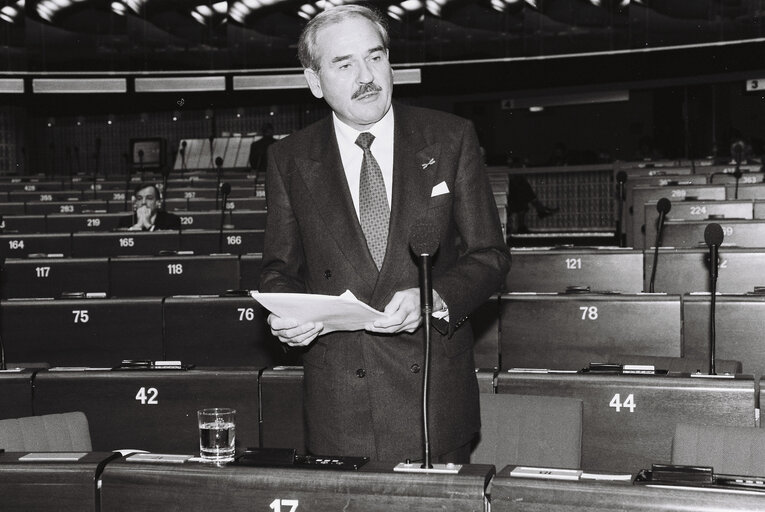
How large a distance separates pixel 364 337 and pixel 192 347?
299 cm

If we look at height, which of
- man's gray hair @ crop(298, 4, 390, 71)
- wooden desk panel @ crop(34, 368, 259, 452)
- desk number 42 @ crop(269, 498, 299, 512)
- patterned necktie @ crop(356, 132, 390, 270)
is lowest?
wooden desk panel @ crop(34, 368, 259, 452)

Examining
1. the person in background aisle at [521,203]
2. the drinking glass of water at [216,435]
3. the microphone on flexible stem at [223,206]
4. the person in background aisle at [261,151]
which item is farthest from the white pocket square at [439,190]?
the person in background aisle at [261,151]

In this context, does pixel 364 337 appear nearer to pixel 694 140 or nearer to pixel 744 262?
pixel 744 262

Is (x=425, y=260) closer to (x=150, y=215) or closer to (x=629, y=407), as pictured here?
(x=629, y=407)

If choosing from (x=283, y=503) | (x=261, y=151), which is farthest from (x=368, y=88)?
(x=261, y=151)

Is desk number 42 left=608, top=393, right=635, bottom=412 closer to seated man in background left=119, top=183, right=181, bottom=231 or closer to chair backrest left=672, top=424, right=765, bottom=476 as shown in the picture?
chair backrest left=672, top=424, right=765, bottom=476

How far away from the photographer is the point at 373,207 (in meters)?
1.96

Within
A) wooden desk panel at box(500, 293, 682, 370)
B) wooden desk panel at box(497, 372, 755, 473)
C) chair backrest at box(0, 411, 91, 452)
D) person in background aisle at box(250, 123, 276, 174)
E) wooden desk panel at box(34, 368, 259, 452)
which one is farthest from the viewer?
person in background aisle at box(250, 123, 276, 174)

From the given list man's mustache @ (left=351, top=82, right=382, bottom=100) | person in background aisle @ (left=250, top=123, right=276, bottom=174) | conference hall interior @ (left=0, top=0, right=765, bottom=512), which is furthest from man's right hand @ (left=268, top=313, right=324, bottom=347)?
person in background aisle @ (left=250, top=123, right=276, bottom=174)

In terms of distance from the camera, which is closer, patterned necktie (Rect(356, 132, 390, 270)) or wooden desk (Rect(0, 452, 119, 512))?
wooden desk (Rect(0, 452, 119, 512))

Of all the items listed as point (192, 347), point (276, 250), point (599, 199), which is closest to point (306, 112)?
point (599, 199)

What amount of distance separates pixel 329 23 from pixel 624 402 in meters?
1.63

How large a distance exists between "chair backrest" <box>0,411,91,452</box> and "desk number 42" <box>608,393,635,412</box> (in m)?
1.60

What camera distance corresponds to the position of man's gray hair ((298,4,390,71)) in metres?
1.96
